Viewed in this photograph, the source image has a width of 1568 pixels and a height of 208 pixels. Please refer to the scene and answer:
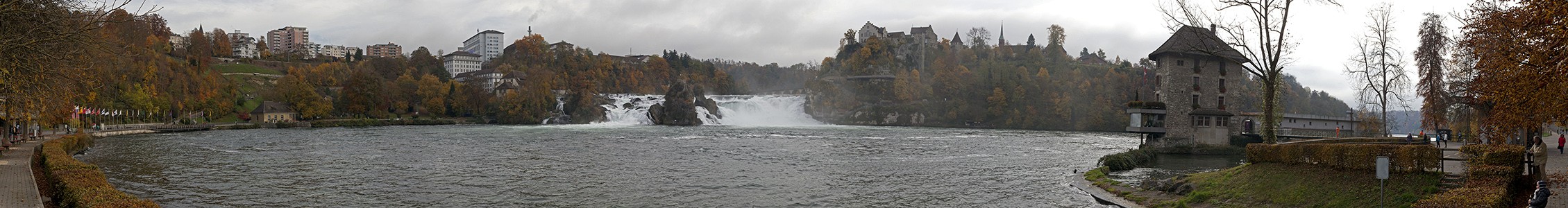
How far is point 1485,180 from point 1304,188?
3114mm

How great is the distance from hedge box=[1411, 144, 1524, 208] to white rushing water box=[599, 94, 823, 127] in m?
95.4

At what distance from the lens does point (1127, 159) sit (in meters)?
35.4

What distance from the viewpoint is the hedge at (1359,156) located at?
54.7ft

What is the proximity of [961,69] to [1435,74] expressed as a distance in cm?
10066

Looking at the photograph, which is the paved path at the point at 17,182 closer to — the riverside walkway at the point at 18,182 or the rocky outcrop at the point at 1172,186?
the riverside walkway at the point at 18,182

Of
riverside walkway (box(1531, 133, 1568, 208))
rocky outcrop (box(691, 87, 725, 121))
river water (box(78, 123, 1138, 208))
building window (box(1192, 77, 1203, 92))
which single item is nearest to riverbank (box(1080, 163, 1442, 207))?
riverside walkway (box(1531, 133, 1568, 208))

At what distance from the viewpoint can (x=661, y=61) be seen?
577 feet

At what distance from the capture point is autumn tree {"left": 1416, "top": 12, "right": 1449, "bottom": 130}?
105 ft

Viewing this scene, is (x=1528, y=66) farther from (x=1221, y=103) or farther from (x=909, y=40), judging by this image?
(x=909, y=40)

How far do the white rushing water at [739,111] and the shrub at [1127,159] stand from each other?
7272cm

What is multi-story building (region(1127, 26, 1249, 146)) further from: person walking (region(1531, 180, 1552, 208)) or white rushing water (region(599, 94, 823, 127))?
white rushing water (region(599, 94, 823, 127))

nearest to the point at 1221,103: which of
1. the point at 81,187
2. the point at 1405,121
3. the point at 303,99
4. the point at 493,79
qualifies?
the point at 1405,121

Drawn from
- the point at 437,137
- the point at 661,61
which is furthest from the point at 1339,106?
the point at 437,137

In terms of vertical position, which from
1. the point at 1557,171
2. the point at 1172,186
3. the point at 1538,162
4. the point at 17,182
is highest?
the point at 1538,162
